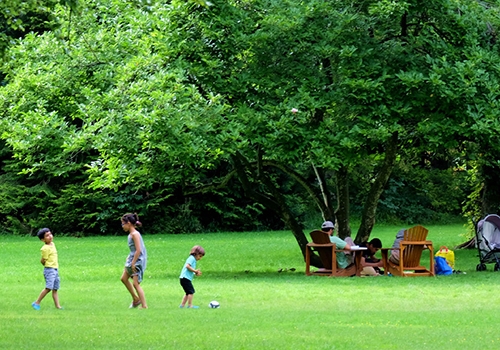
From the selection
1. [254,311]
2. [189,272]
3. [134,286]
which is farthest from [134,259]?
[254,311]

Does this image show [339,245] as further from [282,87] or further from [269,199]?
[269,199]

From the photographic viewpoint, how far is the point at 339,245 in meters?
20.8

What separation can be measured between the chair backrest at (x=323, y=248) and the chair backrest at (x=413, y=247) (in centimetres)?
155

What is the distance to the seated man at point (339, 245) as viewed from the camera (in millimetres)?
20797

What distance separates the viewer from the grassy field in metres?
10.8

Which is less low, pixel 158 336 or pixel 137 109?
pixel 137 109

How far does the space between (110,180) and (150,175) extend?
0.87 metres

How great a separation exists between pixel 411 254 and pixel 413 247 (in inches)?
8.7

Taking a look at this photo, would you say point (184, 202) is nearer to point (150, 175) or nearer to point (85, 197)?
point (85, 197)

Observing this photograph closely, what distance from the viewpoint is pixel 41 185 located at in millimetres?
45406

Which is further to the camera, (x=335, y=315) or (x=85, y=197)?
(x=85, y=197)

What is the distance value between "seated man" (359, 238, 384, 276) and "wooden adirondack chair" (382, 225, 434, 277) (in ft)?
0.93

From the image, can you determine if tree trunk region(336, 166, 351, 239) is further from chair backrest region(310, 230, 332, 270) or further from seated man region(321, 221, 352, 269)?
seated man region(321, 221, 352, 269)

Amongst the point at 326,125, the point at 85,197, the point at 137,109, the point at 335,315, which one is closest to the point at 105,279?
the point at 137,109
